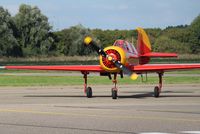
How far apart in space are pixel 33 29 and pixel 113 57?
8636cm

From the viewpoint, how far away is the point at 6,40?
3851 inches

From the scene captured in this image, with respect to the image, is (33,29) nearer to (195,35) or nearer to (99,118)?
(195,35)

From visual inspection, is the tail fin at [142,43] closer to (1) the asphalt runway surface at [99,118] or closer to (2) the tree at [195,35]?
(1) the asphalt runway surface at [99,118]

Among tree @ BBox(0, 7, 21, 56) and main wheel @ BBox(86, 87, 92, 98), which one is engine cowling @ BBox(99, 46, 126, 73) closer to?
main wheel @ BBox(86, 87, 92, 98)

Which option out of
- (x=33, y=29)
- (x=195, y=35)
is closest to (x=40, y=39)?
(x=33, y=29)

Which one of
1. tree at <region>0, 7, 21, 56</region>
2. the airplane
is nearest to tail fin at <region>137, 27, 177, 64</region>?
the airplane

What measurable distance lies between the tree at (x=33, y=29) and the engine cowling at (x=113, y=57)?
82.0m

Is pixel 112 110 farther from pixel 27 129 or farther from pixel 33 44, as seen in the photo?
pixel 33 44

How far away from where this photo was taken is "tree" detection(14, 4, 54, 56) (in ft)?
341

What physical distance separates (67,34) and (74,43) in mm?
7430

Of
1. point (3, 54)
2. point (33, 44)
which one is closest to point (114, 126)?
point (3, 54)

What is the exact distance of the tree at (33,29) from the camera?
341 feet

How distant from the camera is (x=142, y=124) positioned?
40.5 ft

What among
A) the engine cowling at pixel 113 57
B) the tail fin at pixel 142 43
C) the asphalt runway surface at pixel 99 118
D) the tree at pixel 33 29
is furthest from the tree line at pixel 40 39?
the asphalt runway surface at pixel 99 118
